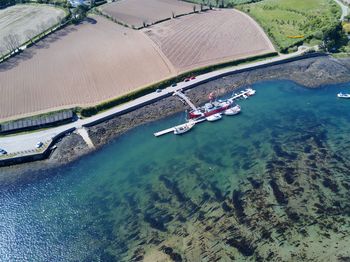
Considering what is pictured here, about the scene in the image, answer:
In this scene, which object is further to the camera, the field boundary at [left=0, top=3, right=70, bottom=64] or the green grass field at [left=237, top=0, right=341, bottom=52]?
the green grass field at [left=237, top=0, right=341, bottom=52]

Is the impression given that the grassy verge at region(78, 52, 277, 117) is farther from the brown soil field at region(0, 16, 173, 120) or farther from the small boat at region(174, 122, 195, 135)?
the small boat at region(174, 122, 195, 135)

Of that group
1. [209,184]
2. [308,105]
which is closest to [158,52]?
[308,105]

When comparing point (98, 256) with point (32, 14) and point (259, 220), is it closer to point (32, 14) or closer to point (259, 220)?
point (259, 220)

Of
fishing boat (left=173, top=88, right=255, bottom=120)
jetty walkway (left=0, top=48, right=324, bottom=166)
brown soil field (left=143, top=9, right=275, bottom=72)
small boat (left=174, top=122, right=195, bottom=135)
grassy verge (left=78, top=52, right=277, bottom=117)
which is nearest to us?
jetty walkway (left=0, top=48, right=324, bottom=166)

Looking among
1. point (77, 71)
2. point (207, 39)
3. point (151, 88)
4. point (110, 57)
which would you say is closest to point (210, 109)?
point (151, 88)

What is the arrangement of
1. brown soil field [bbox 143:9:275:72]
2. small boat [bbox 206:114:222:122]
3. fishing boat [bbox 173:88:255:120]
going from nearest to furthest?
small boat [bbox 206:114:222:122] → fishing boat [bbox 173:88:255:120] → brown soil field [bbox 143:9:275:72]

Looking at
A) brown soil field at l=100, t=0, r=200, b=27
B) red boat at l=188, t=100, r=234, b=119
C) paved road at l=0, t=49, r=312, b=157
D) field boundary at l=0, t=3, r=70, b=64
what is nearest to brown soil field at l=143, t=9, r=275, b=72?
paved road at l=0, t=49, r=312, b=157

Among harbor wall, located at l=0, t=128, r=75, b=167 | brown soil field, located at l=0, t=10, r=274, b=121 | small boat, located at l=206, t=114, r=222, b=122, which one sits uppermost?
brown soil field, located at l=0, t=10, r=274, b=121
